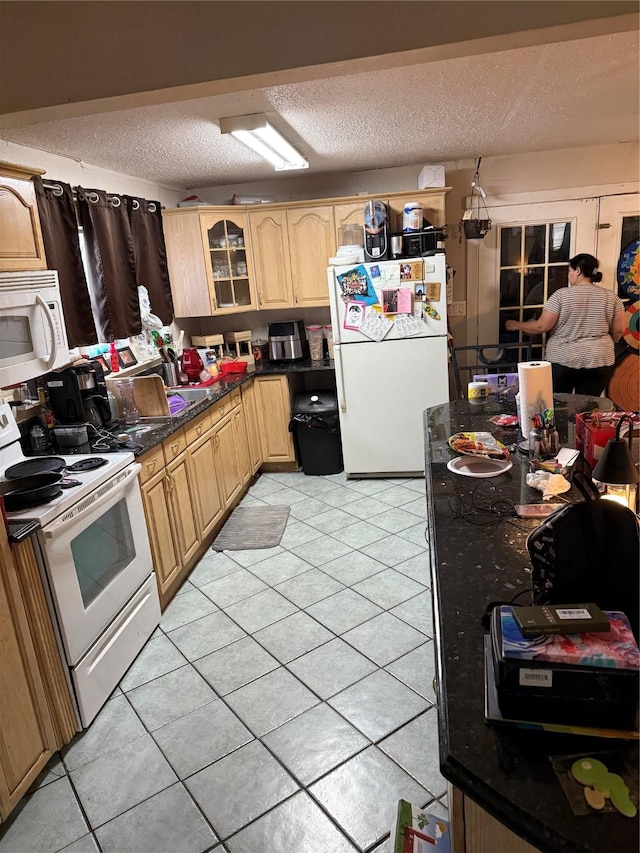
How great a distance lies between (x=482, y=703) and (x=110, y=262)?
3309 mm

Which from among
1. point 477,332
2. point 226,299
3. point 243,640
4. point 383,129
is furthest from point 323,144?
point 243,640

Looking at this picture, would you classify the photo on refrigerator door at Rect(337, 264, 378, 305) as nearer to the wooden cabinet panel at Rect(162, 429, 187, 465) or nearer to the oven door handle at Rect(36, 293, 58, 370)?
the wooden cabinet panel at Rect(162, 429, 187, 465)

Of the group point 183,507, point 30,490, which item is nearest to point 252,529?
point 183,507

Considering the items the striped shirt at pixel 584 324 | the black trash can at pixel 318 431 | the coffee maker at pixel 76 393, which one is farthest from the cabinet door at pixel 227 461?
the striped shirt at pixel 584 324

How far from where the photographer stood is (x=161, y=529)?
2.80 metres

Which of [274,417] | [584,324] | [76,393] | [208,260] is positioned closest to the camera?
[76,393]

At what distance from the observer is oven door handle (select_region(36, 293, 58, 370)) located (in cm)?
223

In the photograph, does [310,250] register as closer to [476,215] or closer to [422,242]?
[422,242]

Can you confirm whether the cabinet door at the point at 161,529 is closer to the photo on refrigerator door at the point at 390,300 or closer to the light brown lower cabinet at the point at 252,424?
the light brown lower cabinet at the point at 252,424

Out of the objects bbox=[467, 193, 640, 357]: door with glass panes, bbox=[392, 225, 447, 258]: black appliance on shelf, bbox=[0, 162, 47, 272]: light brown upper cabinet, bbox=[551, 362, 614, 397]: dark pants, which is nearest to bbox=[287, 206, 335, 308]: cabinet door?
bbox=[392, 225, 447, 258]: black appliance on shelf

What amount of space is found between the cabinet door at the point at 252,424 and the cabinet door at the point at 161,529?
4.79 ft

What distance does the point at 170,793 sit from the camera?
1.80 meters

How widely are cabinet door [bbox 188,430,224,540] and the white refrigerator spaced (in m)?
1.13

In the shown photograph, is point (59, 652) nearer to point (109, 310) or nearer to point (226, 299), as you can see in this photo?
point (109, 310)
